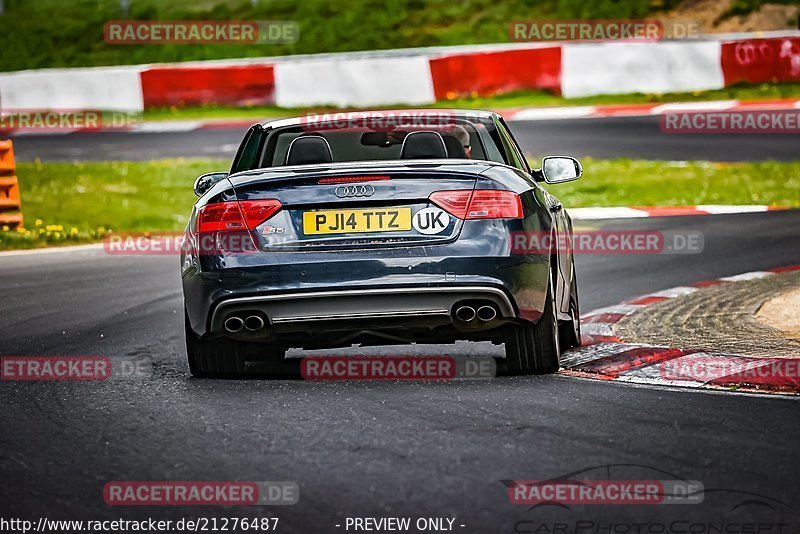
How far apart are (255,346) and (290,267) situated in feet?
2.64

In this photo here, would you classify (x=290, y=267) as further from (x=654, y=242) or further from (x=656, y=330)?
(x=654, y=242)

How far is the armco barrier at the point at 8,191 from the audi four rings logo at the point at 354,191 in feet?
34.0

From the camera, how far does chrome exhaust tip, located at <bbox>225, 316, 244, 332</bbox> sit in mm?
7660

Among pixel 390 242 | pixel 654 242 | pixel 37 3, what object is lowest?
pixel 654 242

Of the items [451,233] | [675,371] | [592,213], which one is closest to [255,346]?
[451,233]

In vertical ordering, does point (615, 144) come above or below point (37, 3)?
below

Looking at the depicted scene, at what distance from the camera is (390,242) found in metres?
7.51
